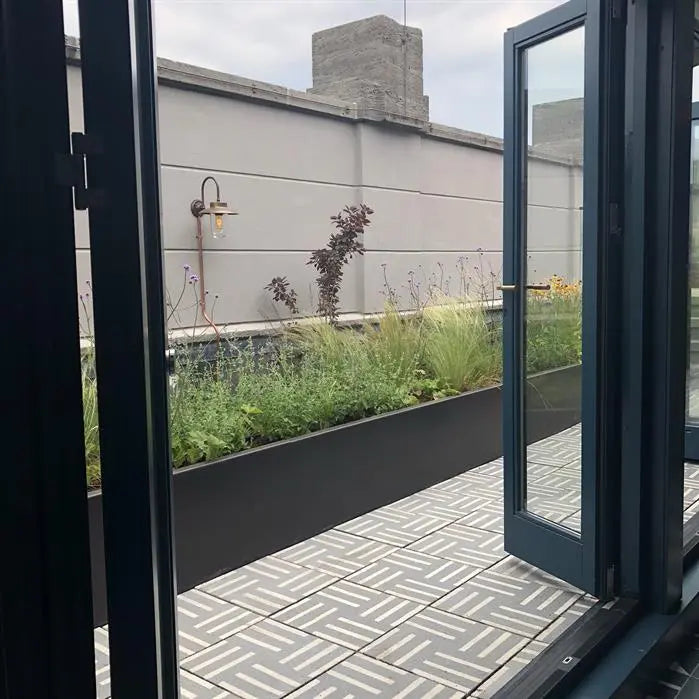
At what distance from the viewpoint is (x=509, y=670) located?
7.76 ft

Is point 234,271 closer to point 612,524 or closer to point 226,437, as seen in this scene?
point 226,437

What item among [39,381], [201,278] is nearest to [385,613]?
[39,381]

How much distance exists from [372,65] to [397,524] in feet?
13.6

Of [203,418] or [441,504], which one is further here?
[441,504]

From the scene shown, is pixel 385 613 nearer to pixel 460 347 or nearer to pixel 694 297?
pixel 460 347

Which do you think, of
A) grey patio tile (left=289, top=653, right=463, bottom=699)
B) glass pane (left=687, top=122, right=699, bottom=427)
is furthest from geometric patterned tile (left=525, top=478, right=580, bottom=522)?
glass pane (left=687, top=122, right=699, bottom=427)

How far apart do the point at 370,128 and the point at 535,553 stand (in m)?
3.73

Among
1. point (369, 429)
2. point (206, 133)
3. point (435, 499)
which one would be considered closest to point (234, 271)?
point (206, 133)

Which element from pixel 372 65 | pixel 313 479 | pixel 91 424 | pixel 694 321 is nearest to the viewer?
pixel 91 424

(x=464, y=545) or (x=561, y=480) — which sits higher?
(x=561, y=480)

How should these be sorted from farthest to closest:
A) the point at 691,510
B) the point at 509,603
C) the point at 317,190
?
the point at 317,190 < the point at 691,510 < the point at 509,603

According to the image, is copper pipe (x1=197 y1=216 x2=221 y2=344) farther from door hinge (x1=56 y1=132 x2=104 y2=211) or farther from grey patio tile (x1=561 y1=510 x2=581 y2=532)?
door hinge (x1=56 y1=132 x2=104 y2=211)

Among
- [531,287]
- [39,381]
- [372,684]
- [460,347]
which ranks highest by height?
[531,287]

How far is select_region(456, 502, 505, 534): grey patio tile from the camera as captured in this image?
367 cm
